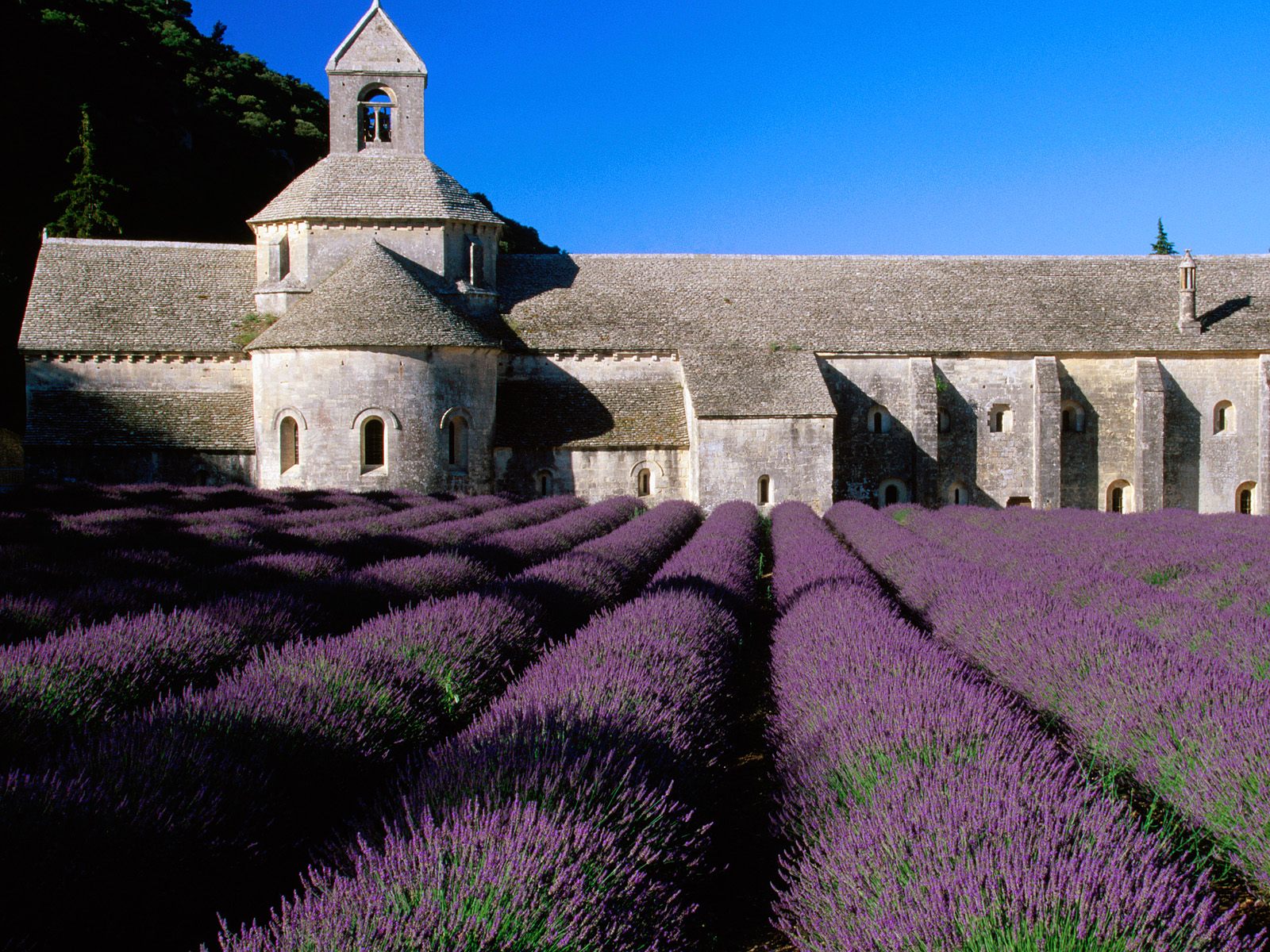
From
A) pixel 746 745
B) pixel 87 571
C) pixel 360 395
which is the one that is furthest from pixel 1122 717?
→ pixel 360 395

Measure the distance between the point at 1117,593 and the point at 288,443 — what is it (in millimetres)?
21261

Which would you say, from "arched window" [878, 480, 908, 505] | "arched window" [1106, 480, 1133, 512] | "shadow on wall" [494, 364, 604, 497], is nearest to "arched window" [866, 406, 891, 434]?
"arched window" [878, 480, 908, 505]

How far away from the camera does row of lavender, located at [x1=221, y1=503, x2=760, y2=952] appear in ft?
8.79

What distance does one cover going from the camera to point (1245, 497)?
100 feet

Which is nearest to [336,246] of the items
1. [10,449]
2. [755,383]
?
[10,449]

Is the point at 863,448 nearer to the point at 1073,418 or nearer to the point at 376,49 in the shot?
the point at 1073,418

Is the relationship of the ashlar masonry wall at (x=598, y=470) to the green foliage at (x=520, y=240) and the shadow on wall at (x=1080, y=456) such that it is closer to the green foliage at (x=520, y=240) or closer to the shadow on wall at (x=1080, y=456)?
the shadow on wall at (x=1080, y=456)

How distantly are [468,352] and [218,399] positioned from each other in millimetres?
7383

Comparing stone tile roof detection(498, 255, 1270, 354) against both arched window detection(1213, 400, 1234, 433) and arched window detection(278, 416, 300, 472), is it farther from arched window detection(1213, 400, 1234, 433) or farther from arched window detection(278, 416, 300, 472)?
arched window detection(278, 416, 300, 472)

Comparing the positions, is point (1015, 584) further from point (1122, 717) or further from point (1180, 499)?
point (1180, 499)

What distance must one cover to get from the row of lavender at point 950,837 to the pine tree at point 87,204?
127ft

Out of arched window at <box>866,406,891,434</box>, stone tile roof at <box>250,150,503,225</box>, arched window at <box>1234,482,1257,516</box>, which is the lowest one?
arched window at <box>1234,482,1257,516</box>

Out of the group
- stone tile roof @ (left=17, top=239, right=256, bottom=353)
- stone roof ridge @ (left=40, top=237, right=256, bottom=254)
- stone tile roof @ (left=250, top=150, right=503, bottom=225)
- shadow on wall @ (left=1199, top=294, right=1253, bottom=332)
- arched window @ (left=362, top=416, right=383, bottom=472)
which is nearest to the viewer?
arched window @ (left=362, top=416, right=383, bottom=472)

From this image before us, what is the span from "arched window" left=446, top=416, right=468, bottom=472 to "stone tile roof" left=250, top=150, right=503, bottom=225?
21.8 ft
